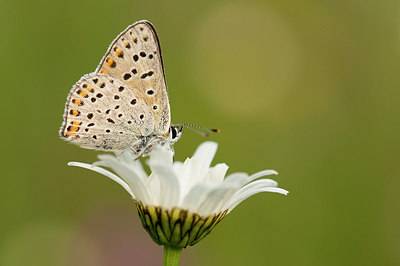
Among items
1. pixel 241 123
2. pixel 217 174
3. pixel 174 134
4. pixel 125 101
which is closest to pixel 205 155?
pixel 217 174

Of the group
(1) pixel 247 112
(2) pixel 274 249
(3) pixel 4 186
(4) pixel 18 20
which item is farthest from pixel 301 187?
(4) pixel 18 20

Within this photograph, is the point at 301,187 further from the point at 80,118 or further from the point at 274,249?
the point at 80,118

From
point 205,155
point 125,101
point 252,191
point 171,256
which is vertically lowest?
point 171,256

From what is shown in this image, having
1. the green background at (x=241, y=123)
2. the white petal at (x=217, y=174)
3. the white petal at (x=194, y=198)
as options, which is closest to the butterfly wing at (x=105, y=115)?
the white petal at (x=217, y=174)

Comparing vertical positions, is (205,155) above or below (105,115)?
below

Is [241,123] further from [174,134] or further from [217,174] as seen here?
[217,174]

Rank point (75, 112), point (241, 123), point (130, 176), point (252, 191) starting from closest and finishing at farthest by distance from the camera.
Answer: point (130, 176)
point (252, 191)
point (75, 112)
point (241, 123)
